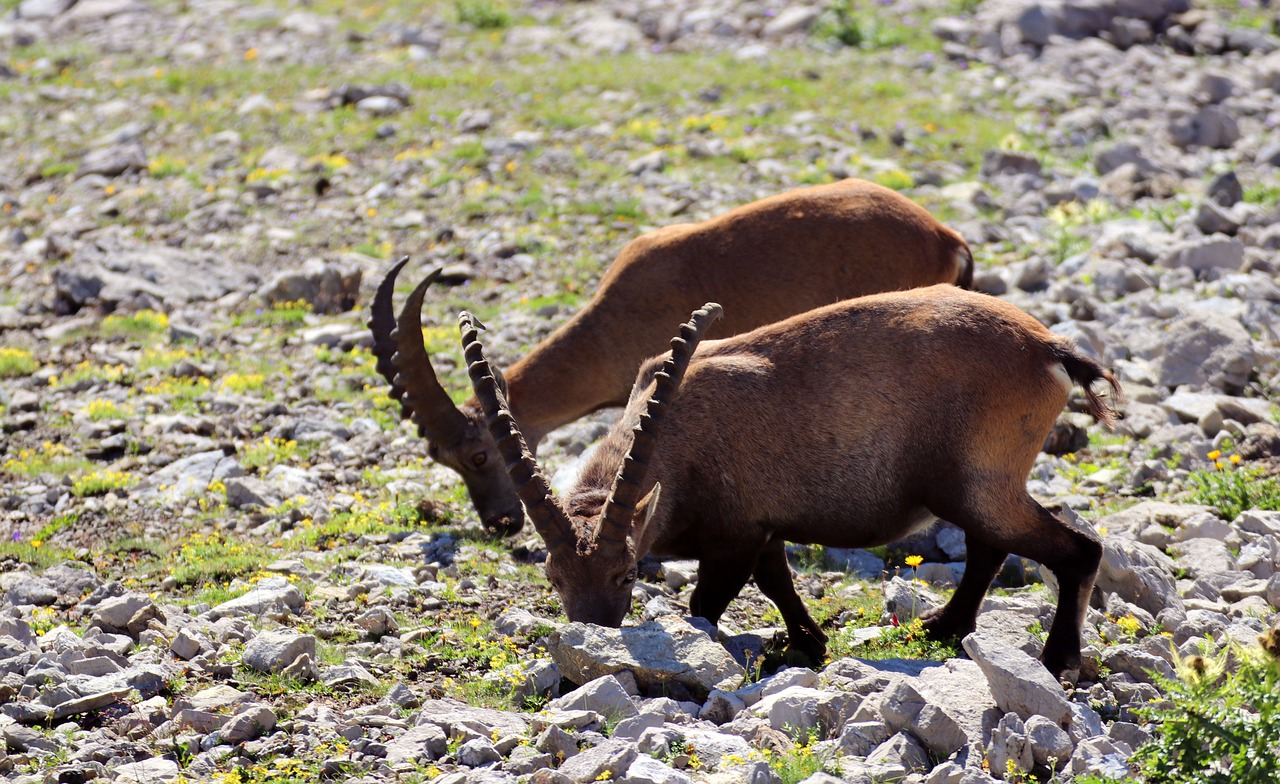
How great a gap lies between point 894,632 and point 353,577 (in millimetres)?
3357

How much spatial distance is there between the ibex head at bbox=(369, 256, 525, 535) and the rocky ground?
27cm

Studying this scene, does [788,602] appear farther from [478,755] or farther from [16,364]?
[16,364]

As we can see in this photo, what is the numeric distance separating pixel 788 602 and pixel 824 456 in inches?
33.1

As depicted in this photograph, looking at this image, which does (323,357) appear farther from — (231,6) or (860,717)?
(231,6)

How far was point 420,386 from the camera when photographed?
9.81m

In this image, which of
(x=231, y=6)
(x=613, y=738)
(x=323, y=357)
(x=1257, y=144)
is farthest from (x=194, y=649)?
(x=231, y=6)

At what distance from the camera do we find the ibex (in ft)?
32.3

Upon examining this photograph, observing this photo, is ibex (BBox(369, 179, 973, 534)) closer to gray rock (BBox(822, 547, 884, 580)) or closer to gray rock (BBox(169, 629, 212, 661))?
gray rock (BBox(822, 547, 884, 580))

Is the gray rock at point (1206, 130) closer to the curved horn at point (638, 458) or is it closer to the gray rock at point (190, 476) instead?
the curved horn at point (638, 458)

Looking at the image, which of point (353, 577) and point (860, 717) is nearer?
point (860, 717)

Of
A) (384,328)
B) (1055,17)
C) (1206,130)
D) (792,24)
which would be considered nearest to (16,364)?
(384,328)

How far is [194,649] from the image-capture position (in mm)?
6992

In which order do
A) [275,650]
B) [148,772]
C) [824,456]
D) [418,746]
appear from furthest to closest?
[824,456], [275,650], [418,746], [148,772]

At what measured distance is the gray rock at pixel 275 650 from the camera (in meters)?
6.86
